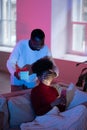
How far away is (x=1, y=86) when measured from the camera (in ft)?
24.1

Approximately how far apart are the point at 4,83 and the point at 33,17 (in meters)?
1.45

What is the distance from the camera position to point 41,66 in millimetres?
3688

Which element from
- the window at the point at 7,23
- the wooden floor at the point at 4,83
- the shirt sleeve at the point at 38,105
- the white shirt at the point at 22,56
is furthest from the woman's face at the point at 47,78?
the window at the point at 7,23

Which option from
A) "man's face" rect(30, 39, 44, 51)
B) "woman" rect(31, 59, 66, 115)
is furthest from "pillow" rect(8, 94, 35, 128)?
"man's face" rect(30, 39, 44, 51)

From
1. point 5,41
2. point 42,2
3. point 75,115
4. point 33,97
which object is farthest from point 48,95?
point 5,41

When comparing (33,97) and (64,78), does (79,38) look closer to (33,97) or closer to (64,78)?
(64,78)

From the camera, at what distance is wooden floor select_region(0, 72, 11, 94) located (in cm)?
699

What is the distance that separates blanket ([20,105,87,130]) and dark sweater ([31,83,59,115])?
13 centimetres

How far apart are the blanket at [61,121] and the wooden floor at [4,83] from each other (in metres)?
3.57

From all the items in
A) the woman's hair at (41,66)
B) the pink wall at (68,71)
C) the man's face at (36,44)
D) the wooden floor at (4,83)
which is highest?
the man's face at (36,44)

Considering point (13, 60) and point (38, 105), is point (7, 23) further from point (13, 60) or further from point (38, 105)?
point (38, 105)

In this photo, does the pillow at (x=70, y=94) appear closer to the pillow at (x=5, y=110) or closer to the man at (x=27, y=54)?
the man at (x=27, y=54)

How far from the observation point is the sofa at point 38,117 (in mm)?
3201

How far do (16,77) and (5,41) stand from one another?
4853 mm
